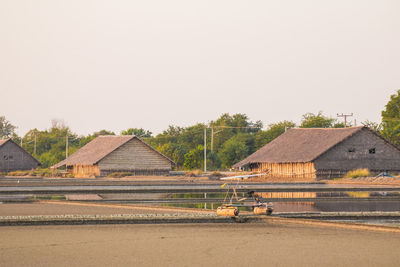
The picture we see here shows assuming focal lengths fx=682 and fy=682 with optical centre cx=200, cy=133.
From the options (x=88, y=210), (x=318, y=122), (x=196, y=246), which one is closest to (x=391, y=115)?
(x=318, y=122)

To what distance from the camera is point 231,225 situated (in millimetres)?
17469

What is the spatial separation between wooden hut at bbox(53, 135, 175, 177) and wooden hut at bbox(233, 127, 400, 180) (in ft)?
55.0

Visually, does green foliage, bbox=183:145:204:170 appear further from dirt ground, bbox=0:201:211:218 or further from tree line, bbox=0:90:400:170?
dirt ground, bbox=0:201:211:218

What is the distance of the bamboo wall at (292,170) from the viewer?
210 ft

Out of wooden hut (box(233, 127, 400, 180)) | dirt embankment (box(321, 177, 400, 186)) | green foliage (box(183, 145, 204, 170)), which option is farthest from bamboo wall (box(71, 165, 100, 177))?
dirt embankment (box(321, 177, 400, 186))

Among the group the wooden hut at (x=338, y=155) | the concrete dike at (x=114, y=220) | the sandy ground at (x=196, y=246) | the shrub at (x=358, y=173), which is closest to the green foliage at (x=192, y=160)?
the wooden hut at (x=338, y=155)

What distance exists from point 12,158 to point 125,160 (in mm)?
24910

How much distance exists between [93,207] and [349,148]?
43219 millimetres

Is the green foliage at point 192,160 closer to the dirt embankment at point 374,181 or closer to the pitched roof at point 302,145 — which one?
the pitched roof at point 302,145

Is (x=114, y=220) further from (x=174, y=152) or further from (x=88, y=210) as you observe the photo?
(x=174, y=152)

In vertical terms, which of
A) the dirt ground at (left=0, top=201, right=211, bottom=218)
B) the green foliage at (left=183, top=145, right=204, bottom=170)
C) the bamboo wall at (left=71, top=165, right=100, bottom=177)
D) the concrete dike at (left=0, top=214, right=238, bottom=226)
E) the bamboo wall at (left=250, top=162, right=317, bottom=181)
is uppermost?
the green foliage at (left=183, top=145, right=204, bottom=170)

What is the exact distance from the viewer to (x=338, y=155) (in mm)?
64375

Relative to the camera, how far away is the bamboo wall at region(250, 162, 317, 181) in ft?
210

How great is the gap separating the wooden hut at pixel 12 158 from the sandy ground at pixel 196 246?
8170 centimetres
